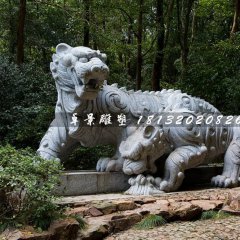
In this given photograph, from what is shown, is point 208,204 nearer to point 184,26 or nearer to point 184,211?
point 184,211

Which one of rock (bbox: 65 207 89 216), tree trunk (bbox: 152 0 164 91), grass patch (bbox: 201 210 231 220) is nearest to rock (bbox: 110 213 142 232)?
rock (bbox: 65 207 89 216)

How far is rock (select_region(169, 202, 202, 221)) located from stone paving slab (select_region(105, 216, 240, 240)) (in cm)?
9

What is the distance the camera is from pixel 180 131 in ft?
18.8

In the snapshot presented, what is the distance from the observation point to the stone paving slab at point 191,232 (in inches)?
155

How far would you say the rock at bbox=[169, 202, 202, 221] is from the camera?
176 inches

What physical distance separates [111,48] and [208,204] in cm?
963

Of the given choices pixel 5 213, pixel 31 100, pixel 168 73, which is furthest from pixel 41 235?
pixel 168 73

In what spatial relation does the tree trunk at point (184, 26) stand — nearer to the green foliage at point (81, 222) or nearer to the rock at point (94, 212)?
the rock at point (94, 212)

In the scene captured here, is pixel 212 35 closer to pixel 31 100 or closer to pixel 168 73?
pixel 168 73

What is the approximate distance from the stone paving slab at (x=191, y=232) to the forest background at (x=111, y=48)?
328 cm

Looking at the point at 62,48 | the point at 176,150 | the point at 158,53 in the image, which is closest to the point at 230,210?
the point at 176,150

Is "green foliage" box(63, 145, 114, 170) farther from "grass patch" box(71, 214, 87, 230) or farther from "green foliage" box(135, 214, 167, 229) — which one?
"grass patch" box(71, 214, 87, 230)

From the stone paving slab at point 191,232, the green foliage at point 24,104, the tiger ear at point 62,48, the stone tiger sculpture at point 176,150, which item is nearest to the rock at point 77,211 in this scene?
the stone paving slab at point 191,232

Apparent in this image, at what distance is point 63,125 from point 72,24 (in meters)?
8.55
